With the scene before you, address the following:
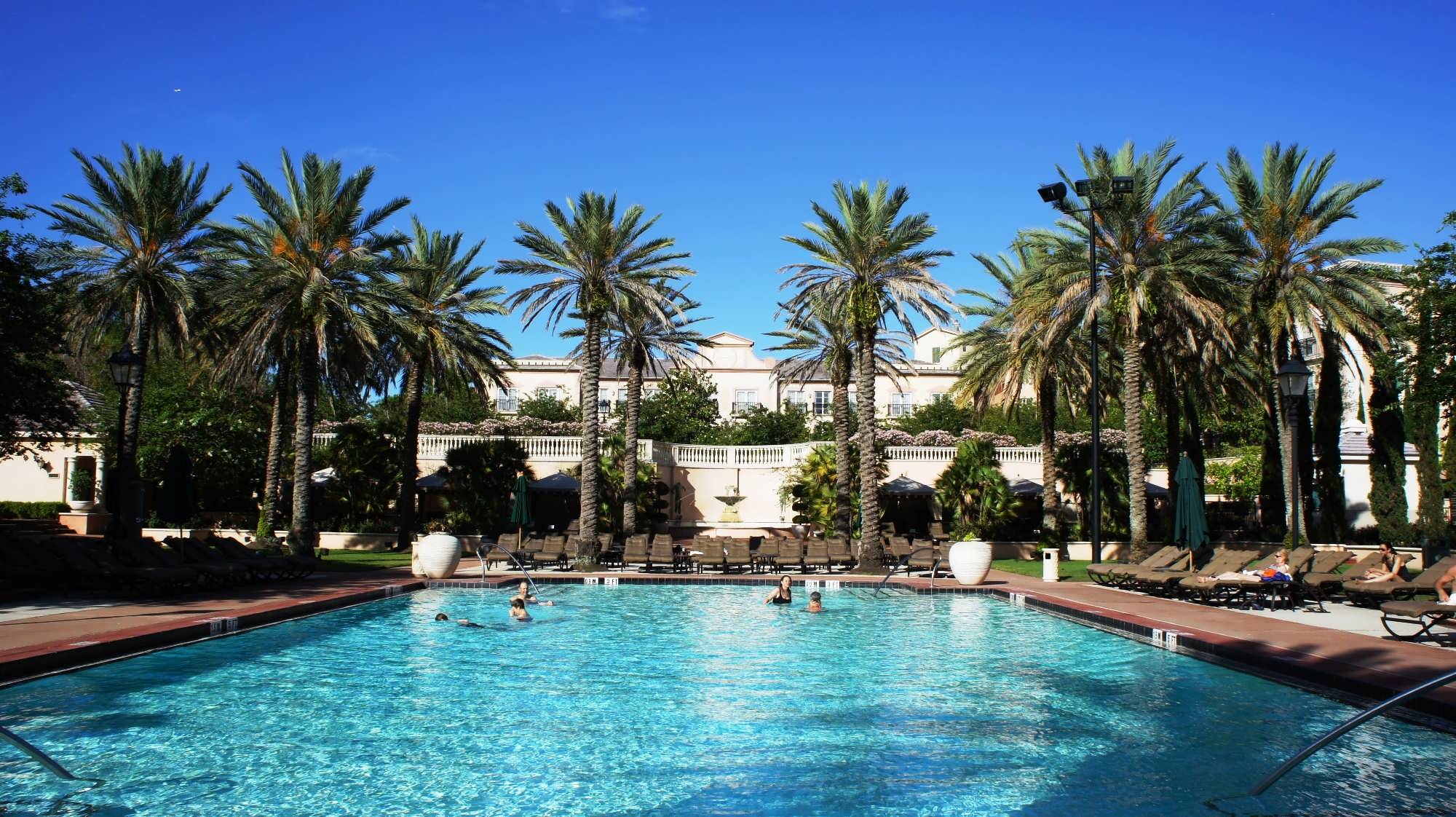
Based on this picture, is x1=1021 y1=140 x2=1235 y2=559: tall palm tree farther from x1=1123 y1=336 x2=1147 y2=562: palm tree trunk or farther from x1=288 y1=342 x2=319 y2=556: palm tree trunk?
x1=288 y1=342 x2=319 y2=556: palm tree trunk

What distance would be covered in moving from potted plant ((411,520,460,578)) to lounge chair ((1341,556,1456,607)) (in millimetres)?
17481

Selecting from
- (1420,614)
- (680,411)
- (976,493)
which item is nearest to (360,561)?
(976,493)

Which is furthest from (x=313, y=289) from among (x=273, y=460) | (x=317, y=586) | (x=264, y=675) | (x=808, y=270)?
(x=264, y=675)

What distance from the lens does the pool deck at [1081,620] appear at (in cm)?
1034

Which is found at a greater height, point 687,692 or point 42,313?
point 42,313

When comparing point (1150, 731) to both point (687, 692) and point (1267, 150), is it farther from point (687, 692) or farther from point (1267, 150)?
point (1267, 150)

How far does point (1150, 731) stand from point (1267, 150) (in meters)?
22.9

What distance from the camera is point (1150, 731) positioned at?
9.57 metres

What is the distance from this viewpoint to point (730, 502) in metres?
44.2

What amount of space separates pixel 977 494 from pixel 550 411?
34932mm

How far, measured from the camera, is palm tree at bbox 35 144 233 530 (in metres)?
26.3

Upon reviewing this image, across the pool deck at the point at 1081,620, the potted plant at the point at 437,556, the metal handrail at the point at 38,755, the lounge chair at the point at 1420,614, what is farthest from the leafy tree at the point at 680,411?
the metal handrail at the point at 38,755

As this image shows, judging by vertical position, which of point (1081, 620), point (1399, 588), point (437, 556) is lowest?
point (1081, 620)

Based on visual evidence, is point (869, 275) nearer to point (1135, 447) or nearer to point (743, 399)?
point (1135, 447)
